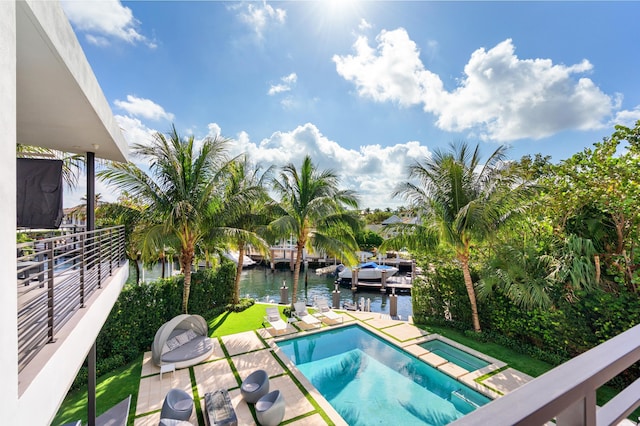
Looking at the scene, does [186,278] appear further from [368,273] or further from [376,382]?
[368,273]

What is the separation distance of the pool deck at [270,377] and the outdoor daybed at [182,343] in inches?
11.6

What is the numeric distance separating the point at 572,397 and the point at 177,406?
8766 mm

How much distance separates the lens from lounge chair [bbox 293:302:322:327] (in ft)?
44.2

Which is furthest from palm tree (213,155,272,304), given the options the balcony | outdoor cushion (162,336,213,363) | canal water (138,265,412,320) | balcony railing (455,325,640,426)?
balcony railing (455,325,640,426)

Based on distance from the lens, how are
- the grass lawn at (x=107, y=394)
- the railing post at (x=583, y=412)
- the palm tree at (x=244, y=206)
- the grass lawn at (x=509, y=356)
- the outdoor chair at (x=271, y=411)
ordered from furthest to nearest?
the palm tree at (x=244, y=206)
the grass lawn at (x=509, y=356)
the grass lawn at (x=107, y=394)
the outdoor chair at (x=271, y=411)
the railing post at (x=583, y=412)

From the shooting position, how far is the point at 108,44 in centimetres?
783

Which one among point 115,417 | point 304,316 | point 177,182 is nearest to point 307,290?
point 304,316

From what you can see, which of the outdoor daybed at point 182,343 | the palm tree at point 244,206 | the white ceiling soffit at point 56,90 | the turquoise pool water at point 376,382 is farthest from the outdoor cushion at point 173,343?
the white ceiling soffit at point 56,90

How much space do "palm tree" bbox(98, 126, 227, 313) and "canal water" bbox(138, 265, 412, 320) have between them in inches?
411

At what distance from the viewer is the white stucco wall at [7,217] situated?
209 cm

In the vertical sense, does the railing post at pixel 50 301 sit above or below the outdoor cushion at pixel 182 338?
above

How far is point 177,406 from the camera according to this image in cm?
718

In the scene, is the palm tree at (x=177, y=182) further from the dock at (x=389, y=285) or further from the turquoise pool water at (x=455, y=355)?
the dock at (x=389, y=285)

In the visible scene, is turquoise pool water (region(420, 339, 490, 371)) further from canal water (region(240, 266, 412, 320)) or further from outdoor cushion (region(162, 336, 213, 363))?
canal water (region(240, 266, 412, 320))
